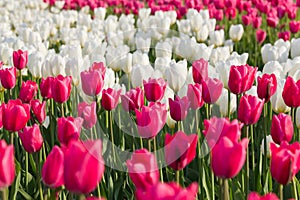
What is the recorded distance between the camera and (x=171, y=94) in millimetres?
3357

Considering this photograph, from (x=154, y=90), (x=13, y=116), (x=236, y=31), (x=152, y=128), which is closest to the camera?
(x=152, y=128)

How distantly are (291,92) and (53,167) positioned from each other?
1425mm

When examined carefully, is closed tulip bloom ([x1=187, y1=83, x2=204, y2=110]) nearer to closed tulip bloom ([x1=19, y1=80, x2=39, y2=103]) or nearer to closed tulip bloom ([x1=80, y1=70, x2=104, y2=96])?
closed tulip bloom ([x1=80, y1=70, x2=104, y2=96])

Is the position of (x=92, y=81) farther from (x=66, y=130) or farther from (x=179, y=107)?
(x=66, y=130)

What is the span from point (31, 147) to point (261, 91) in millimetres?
1152

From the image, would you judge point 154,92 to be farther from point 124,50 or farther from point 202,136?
point 124,50

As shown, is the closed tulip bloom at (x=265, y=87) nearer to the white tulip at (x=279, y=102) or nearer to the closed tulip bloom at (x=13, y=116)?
the white tulip at (x=279, y=102)

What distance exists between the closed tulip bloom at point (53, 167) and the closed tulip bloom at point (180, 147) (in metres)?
0.36

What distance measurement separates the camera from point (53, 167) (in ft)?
5.42

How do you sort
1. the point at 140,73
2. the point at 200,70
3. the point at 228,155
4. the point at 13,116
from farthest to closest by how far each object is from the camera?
1. the point at 140,73
2. the point at 200,70
3. the point at 13,116
4. the point at 228,155

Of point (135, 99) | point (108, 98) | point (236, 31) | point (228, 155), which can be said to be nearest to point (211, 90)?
point (135, 99)

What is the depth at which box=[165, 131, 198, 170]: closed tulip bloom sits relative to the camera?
1.80 m

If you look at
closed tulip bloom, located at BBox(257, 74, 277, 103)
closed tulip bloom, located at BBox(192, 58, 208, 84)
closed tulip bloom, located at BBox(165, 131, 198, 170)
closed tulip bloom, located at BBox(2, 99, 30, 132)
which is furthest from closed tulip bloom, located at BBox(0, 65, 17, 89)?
closed tulip bloom, located at BBox(165, 131, 198, 170)

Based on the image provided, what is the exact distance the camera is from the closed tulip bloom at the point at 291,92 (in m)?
2.64
